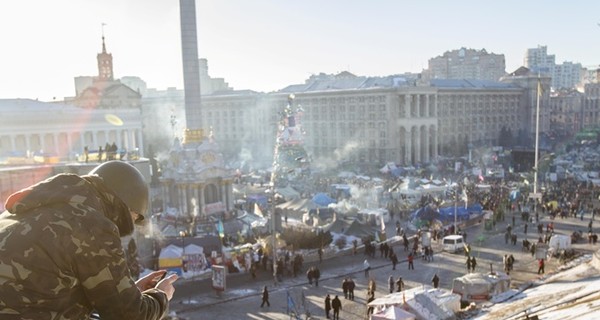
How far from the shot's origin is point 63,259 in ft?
6.51

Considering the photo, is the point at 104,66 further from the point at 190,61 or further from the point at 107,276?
the point at 107,276

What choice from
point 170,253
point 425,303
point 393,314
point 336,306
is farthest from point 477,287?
point 170,253

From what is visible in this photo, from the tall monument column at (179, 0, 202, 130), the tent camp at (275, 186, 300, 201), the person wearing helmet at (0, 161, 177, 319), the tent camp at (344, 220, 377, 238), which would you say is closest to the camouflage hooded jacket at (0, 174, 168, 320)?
the person wearing helmet at (0, 161, 177, 319)

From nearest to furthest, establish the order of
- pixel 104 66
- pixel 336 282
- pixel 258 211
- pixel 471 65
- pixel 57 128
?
pixel 336 282 < pixel 258 211 < pixel 57 128 < pixel 104 66 < pixel 471 65

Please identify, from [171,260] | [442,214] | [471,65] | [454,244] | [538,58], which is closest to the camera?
[171,260]

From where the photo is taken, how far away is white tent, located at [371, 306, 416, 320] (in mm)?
14156

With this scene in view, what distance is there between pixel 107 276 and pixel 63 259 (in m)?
0.17

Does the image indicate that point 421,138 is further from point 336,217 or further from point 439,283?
point 439,283

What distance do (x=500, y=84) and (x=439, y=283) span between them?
82.6 m

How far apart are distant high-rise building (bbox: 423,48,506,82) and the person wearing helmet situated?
485 ft

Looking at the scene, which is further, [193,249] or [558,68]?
[558,68]

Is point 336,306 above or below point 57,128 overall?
below

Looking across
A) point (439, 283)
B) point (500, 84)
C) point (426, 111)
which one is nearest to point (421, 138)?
point (426, 111)

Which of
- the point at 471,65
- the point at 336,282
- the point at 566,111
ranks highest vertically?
the point at 471,65
